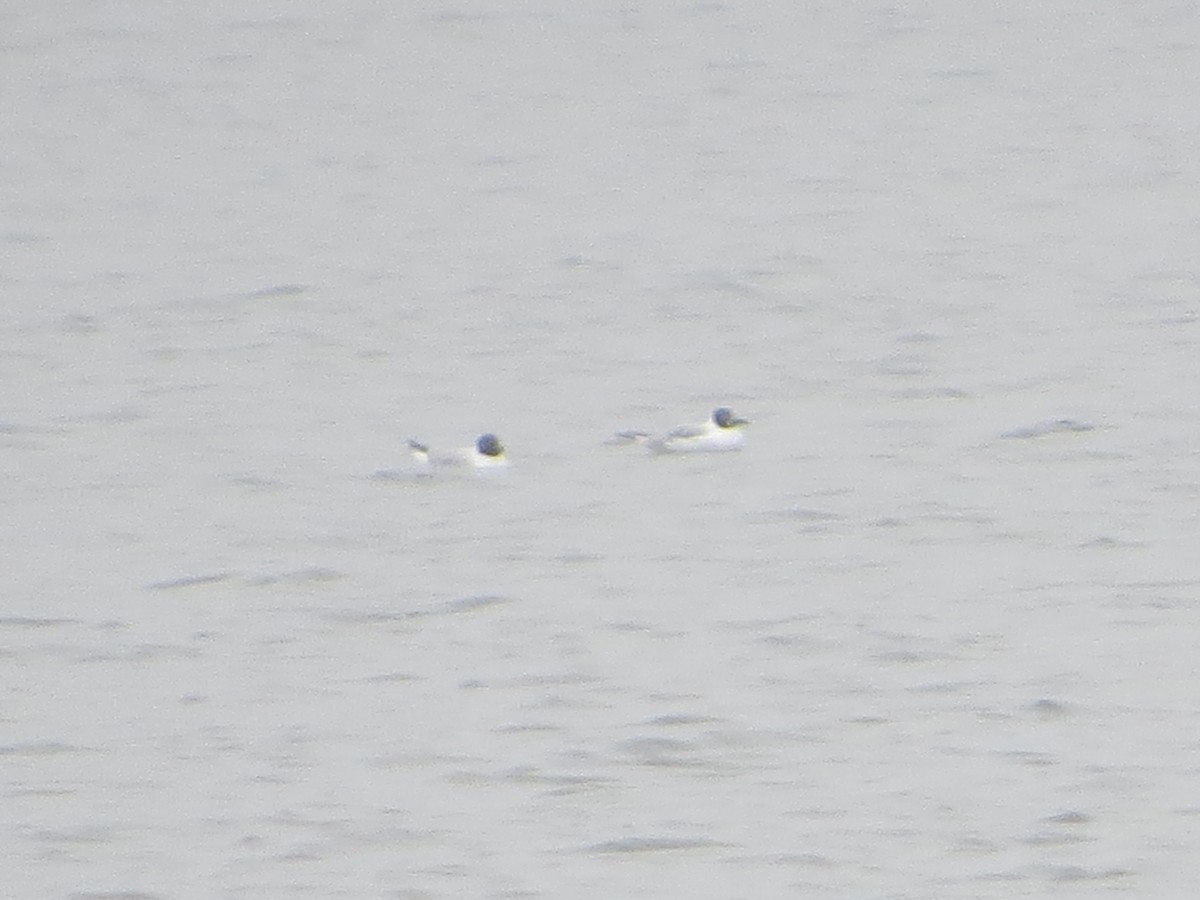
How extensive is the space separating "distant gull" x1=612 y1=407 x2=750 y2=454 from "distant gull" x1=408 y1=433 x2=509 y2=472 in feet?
2.36

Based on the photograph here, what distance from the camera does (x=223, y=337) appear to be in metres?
18.9

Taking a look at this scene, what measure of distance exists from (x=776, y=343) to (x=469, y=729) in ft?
27.3

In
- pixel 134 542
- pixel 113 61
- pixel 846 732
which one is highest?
pixel 846 732

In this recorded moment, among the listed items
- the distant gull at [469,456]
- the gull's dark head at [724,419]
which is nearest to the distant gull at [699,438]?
the gull's dark head at [724,419]

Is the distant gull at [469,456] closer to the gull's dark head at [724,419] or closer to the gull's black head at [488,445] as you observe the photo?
the gull's black head at [488,445]

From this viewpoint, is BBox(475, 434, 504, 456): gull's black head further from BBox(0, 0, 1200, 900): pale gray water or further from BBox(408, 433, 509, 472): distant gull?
BBox(0, 0, 1200, 900): pale gray water

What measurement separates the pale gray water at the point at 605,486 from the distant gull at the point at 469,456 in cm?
11

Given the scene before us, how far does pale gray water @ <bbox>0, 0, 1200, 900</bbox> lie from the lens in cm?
932

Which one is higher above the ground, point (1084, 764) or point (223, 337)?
point (1084, 764)

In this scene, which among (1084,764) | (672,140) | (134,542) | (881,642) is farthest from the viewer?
(672,140)

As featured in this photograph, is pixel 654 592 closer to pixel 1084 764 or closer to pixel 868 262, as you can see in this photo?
pixel 1084 764

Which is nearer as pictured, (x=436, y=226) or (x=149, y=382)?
(x=149, y=382)

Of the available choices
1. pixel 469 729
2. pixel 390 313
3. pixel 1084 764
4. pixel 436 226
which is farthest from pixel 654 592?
pixel 436 226

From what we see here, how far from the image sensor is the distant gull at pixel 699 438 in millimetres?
15078
